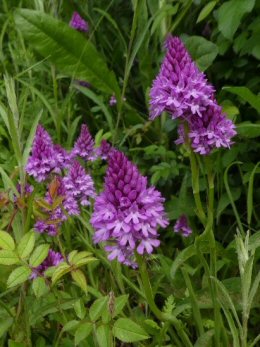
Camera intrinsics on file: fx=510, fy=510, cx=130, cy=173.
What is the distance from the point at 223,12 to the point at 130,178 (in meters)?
1.11

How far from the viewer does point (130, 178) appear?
3.71 feet

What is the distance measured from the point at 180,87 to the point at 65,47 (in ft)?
4.35

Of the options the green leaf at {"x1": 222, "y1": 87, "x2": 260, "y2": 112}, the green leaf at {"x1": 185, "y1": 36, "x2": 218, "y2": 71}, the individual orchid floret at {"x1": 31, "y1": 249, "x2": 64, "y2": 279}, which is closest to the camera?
the individual orchid floret at {"x1": 31, "y1": 249, "x2": 64, "y2": 279}

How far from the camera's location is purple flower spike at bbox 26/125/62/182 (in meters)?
1.79

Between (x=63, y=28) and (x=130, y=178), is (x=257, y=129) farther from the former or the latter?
(x=63, y=28)

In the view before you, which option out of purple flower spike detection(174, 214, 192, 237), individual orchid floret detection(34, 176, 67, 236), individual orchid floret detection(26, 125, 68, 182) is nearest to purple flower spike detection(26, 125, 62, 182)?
individual orchid floret detection(26, 125, 68, 182)

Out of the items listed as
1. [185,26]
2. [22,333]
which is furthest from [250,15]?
[22,333]

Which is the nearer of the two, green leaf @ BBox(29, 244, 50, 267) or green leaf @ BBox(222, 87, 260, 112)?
green leaf @ BBox(29, 244, 50, 267)

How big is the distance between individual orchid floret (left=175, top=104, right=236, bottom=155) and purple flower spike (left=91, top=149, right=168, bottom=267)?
0.23m

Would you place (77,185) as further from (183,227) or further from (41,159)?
(183,227)

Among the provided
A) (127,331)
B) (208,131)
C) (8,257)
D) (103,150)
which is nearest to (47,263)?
(8,257)

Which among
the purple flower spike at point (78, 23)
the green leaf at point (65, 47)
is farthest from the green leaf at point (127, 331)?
the purple flower spike at point (78, 23)

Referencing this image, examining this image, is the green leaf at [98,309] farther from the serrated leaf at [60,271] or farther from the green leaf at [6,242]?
the green leaf at [6,242]

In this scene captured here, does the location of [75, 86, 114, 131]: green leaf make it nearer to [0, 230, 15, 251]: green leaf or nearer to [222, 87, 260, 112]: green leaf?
[222, 87, 260, 112]: green leaf
